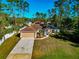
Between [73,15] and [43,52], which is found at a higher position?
[73,15]

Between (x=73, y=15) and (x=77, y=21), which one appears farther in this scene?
(x=73, y=15)

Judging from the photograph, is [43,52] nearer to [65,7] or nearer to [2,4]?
[2,4]

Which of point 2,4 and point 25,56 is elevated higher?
point 2,4

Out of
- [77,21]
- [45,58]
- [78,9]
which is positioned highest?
[78,9]

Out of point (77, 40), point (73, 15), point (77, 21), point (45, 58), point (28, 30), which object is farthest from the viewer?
point (73, 15)

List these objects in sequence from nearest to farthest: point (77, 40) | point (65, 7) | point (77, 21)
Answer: point (77, 40) → point (77, 21) → point (65, 7)

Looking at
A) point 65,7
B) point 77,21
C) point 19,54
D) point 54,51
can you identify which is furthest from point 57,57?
point 65,7

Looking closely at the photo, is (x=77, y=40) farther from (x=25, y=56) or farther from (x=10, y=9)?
(x=10, y=9)

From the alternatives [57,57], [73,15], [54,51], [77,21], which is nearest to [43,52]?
[54,51]

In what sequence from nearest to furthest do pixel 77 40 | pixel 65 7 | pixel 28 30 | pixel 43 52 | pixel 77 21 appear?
pixel 43 52, pixel 77 40, pixel 28 30, pixel 77 21, pixel 65 7
